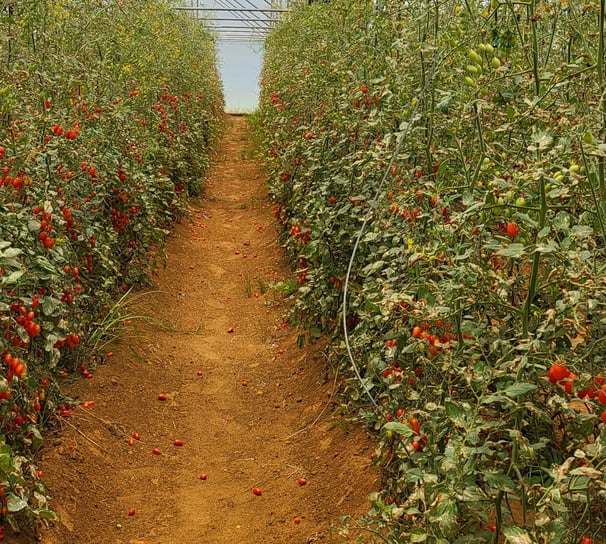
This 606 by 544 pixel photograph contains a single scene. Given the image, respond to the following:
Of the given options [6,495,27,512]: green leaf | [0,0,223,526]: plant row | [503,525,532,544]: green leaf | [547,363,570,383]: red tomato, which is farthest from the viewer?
[0,0,223,526]: plant row

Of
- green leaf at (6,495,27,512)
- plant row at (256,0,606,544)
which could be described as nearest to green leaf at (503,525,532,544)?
plant row at (256,0,606,544)

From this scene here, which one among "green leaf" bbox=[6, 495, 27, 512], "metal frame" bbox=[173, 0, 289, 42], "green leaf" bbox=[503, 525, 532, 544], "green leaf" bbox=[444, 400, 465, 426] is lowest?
"green leaf" bbox=[6, 495, 27, 512]

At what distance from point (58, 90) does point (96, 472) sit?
6.36 feet

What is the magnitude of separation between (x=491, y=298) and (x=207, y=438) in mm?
2056

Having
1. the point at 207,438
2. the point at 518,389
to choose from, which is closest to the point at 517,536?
the point at 518,389

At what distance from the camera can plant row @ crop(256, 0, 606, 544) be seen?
170 cm

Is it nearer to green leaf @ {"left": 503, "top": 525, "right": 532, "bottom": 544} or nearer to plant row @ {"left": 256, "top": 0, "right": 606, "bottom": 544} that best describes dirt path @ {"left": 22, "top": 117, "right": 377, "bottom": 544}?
plant row @ {"left": 256, "top": 0, "right": 606, "bottom": 544}

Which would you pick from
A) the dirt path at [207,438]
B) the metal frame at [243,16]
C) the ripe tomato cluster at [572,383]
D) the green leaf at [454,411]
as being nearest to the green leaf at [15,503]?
the dirt path at [207,438]

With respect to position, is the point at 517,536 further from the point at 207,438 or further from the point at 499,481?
the point at 207,438

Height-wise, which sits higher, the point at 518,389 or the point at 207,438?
the point at 518,389

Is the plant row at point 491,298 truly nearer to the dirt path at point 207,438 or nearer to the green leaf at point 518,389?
the green leaf at point 518,389

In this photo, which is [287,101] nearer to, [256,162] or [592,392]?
[256,162]

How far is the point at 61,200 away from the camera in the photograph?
3064mm

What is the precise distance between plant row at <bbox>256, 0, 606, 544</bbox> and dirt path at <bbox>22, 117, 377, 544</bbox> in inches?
14.9
